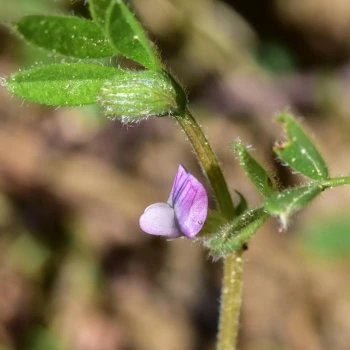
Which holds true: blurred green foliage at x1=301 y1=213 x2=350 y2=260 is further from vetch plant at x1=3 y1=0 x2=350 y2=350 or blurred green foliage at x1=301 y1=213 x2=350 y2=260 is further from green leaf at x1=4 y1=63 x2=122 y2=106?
green leaf at x1=4 y1=63 x2=122 y2=106

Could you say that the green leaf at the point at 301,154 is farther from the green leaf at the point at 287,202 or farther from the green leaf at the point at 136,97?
the green leaf at the point at 136,97

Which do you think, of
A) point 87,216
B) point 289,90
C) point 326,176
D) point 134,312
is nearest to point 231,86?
point 289,90

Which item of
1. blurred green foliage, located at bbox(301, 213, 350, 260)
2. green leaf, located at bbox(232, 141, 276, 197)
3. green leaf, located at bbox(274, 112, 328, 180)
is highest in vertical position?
green leaf, located at bbox(274, 112, 328, 180)

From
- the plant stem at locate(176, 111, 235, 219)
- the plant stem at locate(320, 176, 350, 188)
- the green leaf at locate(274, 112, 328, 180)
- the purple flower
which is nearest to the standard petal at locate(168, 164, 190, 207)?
the purple flower

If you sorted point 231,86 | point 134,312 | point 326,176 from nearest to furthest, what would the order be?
point 326,176, point 134,312, point 231,86

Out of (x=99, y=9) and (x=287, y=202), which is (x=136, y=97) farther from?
(x=287, y=202)

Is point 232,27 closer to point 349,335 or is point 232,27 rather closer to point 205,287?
point 205,287
